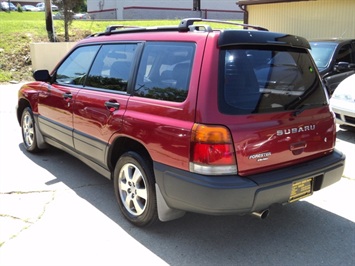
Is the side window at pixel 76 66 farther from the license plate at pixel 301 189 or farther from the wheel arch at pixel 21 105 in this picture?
the license plate at pixel 301 189

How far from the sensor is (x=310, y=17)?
583 inches

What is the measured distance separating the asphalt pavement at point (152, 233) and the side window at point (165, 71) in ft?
4.11

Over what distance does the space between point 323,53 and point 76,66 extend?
20.2ft

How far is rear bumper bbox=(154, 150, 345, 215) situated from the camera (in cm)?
279

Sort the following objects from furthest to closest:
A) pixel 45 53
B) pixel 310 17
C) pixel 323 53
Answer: pixel 45 53, pixel 310 17, pixel 323 53

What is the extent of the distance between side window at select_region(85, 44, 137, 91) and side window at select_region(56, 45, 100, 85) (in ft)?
0.52

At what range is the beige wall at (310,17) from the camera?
1363 centimetres

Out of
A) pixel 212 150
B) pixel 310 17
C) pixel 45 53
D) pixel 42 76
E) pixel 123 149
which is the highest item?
pixel 310 17

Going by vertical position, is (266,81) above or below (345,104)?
above

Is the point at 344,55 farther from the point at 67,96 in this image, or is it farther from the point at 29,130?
the point at 29,130

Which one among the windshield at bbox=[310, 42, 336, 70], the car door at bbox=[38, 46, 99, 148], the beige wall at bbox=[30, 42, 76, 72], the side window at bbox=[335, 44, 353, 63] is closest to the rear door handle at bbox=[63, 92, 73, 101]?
the car door at bbox=[38, 46, 99, 148]

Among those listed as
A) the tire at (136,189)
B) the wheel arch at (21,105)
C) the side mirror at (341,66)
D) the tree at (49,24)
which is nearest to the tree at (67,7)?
the tree at (49,24)

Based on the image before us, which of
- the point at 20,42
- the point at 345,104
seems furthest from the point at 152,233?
the point at 20,42

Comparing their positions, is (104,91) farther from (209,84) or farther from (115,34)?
(209,84)
